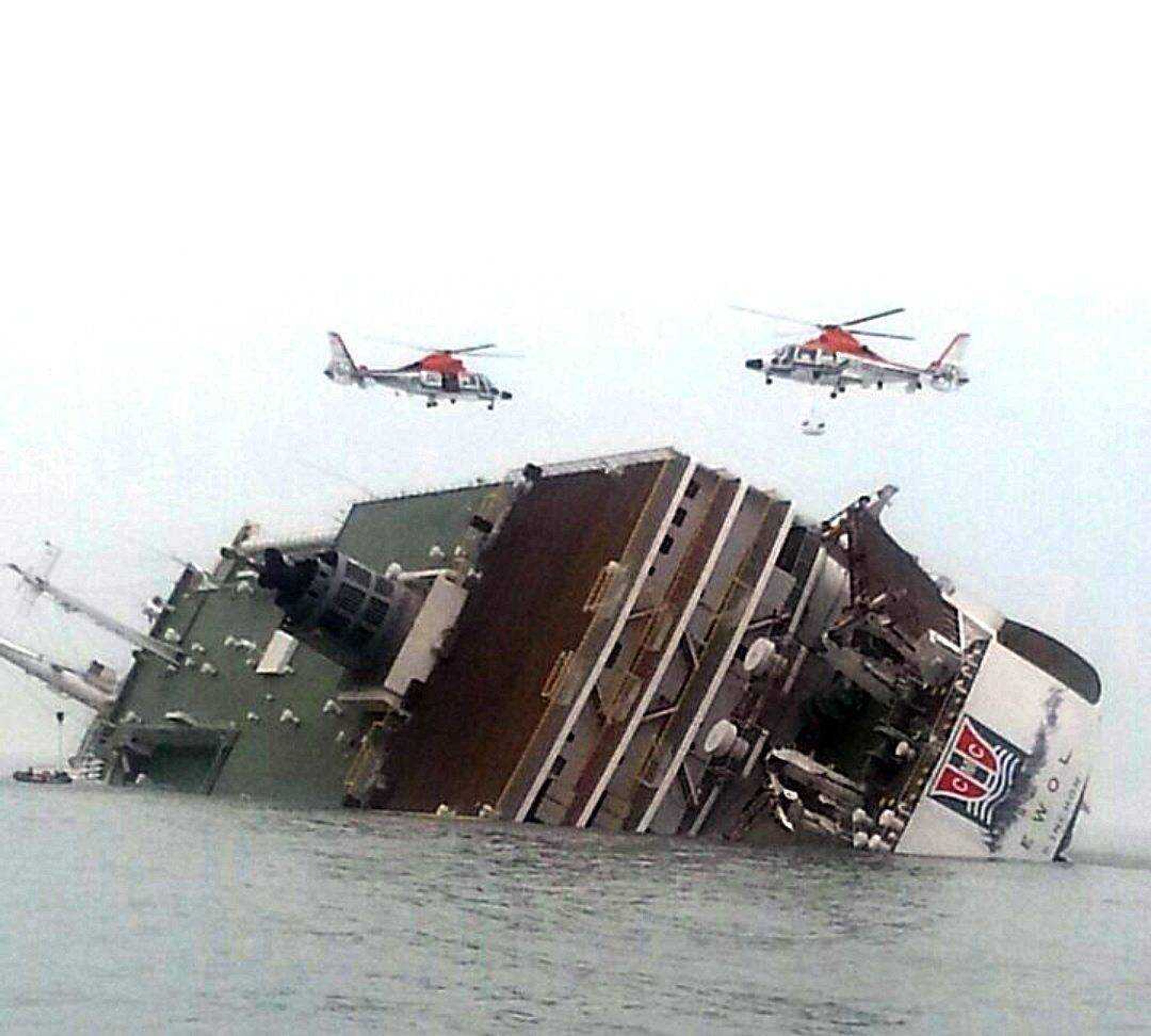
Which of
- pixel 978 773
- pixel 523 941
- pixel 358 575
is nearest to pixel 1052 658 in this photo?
pixel 978 773

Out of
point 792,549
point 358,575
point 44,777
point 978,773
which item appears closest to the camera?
point 978,773

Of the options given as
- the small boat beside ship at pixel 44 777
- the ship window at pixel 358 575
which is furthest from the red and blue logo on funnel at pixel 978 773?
the small boat beside ship at pixel 44 777

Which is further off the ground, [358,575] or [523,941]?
[358,575]

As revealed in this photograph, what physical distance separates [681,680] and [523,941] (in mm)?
25818

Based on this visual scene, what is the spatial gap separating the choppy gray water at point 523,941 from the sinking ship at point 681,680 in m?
6.46

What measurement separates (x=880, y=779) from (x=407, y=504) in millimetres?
20740

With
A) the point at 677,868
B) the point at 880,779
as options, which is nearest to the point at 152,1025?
the point at 677,868

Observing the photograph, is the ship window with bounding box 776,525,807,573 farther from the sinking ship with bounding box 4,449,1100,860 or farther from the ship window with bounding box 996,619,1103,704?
the ship window with bounding box 996,619,1103,704

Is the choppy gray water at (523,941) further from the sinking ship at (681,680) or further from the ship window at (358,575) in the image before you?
the ship window at (358,575)

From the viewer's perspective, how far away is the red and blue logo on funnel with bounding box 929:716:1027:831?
1912 inches

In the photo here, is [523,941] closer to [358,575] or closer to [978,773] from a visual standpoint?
[978,773]

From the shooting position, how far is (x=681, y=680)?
166 feet

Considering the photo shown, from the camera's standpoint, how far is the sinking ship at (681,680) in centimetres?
4900

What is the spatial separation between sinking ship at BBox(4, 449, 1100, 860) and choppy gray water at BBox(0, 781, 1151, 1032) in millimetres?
6459
